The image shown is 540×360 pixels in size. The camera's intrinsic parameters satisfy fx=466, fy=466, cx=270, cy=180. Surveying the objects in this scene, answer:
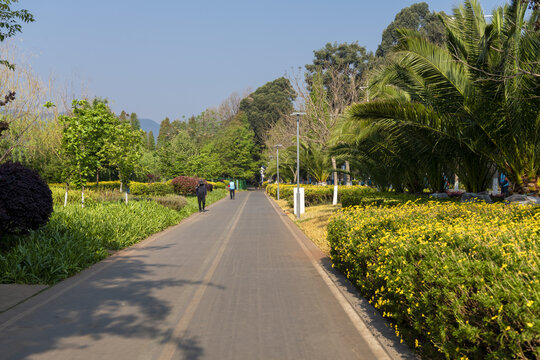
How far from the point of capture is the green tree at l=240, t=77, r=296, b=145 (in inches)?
3686

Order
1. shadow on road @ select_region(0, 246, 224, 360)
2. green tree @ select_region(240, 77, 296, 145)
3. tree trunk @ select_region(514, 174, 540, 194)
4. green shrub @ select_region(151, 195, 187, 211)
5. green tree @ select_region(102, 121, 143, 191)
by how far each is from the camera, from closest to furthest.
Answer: shadow on road @ select_region(0, 246, 224, 360) → tree trunk @ select_region(514, 174, 540, 194) → green tree @ select_region(102, 121, 143, 191) → green shrub @ select_region(151, 195, 187, 211) → green tree @ select_region(240, 77, 296, 145)

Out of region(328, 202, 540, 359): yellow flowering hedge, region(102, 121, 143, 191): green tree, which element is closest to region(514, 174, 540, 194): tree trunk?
region(328, 202, 540, 359): yellow flowering hedge

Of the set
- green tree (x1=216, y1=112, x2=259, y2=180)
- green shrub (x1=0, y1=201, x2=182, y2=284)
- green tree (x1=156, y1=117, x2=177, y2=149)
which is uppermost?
green tree (x1=156, y1=117, x2=177, y2=149)

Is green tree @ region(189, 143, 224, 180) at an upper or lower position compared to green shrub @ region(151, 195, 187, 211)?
upper

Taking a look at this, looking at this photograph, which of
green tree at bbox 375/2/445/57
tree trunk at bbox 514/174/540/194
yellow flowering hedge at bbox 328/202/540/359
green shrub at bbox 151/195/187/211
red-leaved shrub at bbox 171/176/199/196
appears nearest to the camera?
yellow flowering hedge at bbox 328/202/540/359

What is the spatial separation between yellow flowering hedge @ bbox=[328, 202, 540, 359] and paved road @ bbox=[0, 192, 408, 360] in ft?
2.14

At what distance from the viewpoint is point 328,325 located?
5887 mm

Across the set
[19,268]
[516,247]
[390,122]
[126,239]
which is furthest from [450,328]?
[126,239]

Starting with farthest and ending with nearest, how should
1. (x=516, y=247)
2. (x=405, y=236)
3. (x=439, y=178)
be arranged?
1. (x=439, y=178)
2. (x=405, y=236)
3. (x=516, y=247)

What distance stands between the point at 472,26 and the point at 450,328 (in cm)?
1002

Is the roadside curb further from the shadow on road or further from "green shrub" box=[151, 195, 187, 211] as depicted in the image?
"green shrub" box=[151, 195, 187, 211]

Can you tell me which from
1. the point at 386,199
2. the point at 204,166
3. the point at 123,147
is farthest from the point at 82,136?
the point at 204,166

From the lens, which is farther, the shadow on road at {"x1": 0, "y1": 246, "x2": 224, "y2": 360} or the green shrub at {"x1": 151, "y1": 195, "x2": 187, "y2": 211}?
the green shrub at {"x1": 151, "y1": 195, "x2": 187, "y2": 211}

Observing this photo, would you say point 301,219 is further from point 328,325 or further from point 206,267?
point 328,325
